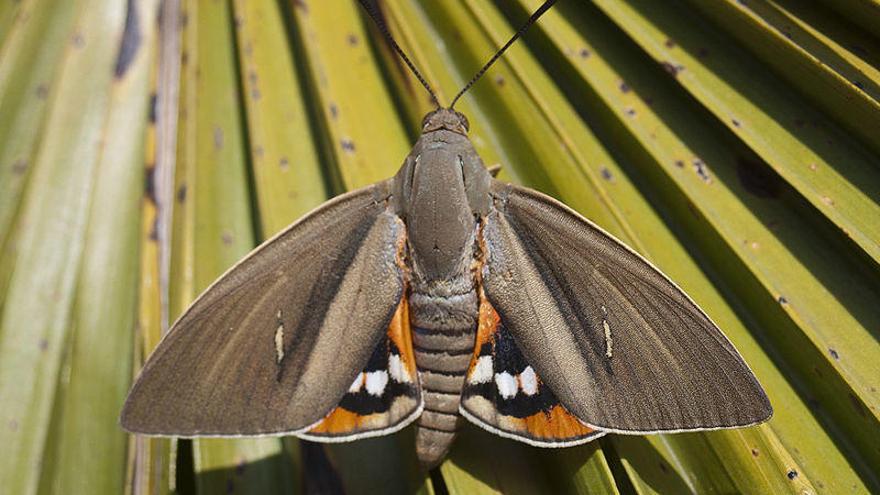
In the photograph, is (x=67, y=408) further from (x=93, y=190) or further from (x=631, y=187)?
(x=631, y=187)

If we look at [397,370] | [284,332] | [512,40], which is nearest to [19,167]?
[284,332]

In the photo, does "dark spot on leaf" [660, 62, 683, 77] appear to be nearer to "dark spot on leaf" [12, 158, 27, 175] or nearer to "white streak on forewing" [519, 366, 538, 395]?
"white streak on forewing" [519, 366, 538, 395]

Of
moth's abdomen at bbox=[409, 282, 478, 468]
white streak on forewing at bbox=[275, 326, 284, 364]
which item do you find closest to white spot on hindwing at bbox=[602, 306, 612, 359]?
moth's abdomen at bbox=[409, 282, 478, 468]

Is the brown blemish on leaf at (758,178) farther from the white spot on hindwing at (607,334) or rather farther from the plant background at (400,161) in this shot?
the white spot on hindwing at (607,334)

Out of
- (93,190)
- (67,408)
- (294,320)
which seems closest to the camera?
(294,320)

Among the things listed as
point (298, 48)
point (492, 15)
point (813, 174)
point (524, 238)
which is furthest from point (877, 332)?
point (298, 48)
